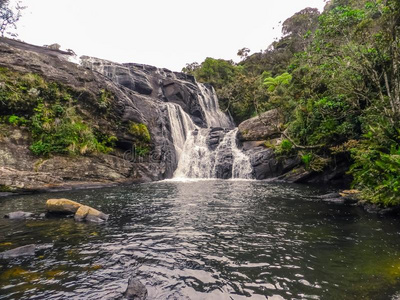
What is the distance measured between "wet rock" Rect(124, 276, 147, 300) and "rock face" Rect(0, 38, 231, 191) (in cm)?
1390

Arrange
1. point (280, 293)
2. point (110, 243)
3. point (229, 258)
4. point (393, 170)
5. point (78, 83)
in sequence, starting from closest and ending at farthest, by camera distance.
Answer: point (280, 293) < point (229, 258) < point (110, 243) < point (393, 170) < point (78, 83)

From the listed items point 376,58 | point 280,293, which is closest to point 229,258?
point 280,293

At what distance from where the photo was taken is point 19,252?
18.3 feet

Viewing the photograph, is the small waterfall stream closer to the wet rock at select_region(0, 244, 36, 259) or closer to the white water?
the white water

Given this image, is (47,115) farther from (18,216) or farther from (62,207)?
(62,207)

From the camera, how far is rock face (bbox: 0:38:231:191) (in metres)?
15.4

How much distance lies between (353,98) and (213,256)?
1264cm

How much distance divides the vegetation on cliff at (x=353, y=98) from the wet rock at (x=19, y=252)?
9406mm

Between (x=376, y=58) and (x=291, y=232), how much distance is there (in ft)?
31.5

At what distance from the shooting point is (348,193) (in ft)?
37.8

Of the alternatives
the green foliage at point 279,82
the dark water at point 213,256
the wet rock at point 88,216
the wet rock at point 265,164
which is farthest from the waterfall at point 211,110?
the dark water at point 213,256

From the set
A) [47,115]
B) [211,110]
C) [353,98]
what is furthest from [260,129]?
[47,115]

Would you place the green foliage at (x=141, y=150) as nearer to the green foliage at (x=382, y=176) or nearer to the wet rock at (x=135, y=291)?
the green foliage at (x=382, y=176)

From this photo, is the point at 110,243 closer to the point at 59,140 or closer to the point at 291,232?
the point at 291,232
